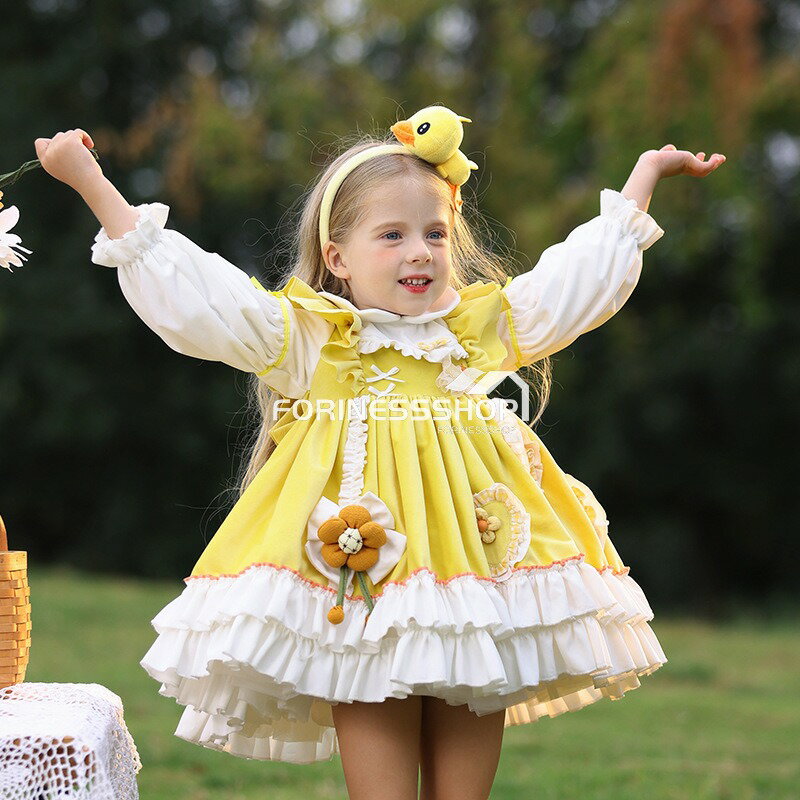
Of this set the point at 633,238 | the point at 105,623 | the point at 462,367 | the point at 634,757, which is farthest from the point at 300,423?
the point at 105,623

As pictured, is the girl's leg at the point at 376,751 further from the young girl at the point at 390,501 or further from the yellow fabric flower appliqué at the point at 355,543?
the yellow fabric flower appliqué at the point at 355,543

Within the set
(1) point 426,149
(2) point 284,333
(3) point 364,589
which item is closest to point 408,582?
(3) point 364,589

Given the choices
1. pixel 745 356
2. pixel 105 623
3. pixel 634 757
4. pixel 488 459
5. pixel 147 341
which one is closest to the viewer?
pixel 488 459

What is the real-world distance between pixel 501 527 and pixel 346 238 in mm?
692

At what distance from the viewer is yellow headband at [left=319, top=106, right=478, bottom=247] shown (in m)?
2.63

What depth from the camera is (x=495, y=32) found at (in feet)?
35.6

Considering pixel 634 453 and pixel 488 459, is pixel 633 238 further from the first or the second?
pixel 634 453

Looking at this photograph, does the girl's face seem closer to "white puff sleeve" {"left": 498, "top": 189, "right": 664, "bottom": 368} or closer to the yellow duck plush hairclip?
the yellow duck plush hairclip

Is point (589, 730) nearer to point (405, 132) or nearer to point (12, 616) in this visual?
point (405, 132)

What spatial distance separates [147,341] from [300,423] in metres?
9.31

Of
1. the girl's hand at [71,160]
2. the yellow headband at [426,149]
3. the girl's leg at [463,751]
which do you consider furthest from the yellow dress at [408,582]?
the girl's hand at [71,160]

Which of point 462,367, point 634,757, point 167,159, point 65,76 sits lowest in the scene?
point 634,757

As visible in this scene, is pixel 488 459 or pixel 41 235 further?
pixel 41 235

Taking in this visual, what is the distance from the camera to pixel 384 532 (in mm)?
2330
